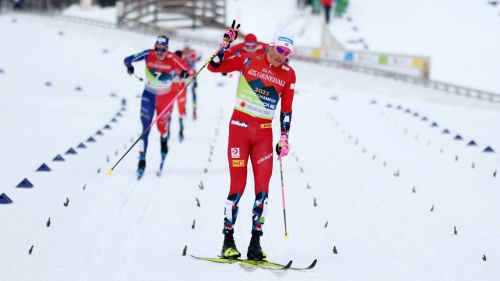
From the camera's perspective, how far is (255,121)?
7227mm

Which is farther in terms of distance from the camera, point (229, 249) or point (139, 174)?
point (139, 174)

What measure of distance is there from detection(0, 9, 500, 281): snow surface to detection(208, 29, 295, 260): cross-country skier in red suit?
0.61m

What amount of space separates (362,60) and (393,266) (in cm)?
2081

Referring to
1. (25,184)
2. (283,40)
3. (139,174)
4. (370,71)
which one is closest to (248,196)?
(139,174)

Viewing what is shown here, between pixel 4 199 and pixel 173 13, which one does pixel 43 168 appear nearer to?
pixel 4 199

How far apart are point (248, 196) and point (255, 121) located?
3326 mm

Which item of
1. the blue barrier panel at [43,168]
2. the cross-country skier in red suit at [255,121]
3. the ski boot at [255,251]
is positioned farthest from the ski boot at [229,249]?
the blue barrier panel at [43,168]

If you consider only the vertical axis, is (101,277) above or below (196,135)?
above

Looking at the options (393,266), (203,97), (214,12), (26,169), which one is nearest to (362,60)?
(203,97)

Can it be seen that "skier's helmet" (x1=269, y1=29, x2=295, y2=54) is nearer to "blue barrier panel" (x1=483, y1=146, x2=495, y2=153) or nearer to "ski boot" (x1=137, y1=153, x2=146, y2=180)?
"ski boot" (x1=137, y1=153, x2=146, y2=180)

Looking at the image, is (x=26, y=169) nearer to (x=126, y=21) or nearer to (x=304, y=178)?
(x=304, y=178)

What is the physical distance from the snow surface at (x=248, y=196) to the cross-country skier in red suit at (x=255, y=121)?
1.99ft

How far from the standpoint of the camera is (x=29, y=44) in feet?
91.7

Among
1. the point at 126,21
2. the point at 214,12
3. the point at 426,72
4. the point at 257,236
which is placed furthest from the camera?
the point at 214,12
